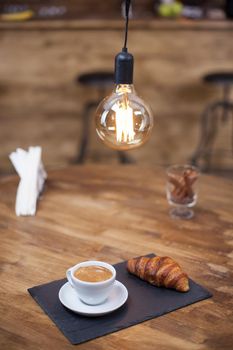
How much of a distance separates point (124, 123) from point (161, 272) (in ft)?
1.37

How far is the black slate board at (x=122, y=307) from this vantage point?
4.63 ft

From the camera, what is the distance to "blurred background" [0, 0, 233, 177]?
4.16 metres

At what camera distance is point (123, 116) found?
1.62 m

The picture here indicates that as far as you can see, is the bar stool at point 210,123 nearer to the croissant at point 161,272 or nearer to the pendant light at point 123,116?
the pendant light at point 123,116

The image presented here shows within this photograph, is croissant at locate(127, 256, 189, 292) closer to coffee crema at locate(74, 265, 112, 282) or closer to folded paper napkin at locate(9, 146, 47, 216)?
coffee crema at locate(74, 265, 112, 282)

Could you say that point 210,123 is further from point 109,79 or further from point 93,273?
point 93,273

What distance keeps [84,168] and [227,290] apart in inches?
43.3

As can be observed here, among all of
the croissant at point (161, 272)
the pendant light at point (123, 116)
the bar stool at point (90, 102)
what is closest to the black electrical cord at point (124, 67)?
the pendant light at point (123, 116)

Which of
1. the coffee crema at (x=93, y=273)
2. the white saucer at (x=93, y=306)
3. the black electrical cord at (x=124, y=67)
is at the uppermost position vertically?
the black electrical cord at (x=124, y=67)

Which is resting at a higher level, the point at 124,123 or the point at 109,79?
the point at 124,123

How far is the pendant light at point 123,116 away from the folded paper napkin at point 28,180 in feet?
1.81

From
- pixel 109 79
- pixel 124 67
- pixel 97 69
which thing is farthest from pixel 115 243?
pixel 97 69

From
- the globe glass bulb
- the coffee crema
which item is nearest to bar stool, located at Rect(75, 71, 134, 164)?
the globe glass bulb

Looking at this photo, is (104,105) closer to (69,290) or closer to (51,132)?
(69,290)
